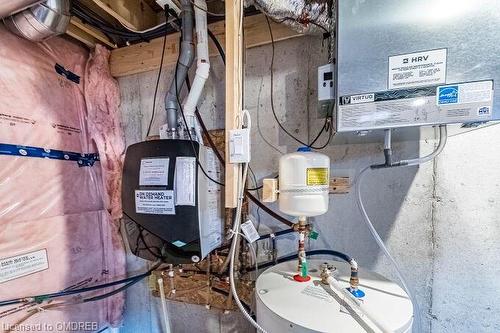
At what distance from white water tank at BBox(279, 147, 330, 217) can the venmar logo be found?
393mm

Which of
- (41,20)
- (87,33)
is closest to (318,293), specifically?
(41,20)

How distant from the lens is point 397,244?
1098 mm

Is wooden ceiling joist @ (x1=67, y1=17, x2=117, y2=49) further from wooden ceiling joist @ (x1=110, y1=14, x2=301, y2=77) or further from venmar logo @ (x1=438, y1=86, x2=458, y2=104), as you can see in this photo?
venmar logo @ (x1=438, y1=86, x2=458, y2=104)

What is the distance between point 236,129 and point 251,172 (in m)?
0.42

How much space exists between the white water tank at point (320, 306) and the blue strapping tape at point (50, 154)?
52.9 inches

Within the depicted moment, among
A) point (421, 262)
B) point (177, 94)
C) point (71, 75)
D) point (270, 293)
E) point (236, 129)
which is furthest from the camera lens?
point (71, 75)

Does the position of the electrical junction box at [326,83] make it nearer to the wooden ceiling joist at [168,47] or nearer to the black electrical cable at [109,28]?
the wooden ceiling joist at [168,47]

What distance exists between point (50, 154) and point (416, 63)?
1.77m

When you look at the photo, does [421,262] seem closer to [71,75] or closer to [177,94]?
[177,94]

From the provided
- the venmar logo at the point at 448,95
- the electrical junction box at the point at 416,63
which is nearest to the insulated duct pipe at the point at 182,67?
the electrical junction box at the point at 416,63

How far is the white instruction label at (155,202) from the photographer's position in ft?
3.21

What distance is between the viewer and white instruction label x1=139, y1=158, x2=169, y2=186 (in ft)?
3.24

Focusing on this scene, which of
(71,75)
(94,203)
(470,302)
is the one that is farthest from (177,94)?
(470,302)

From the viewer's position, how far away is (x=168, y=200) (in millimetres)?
979
